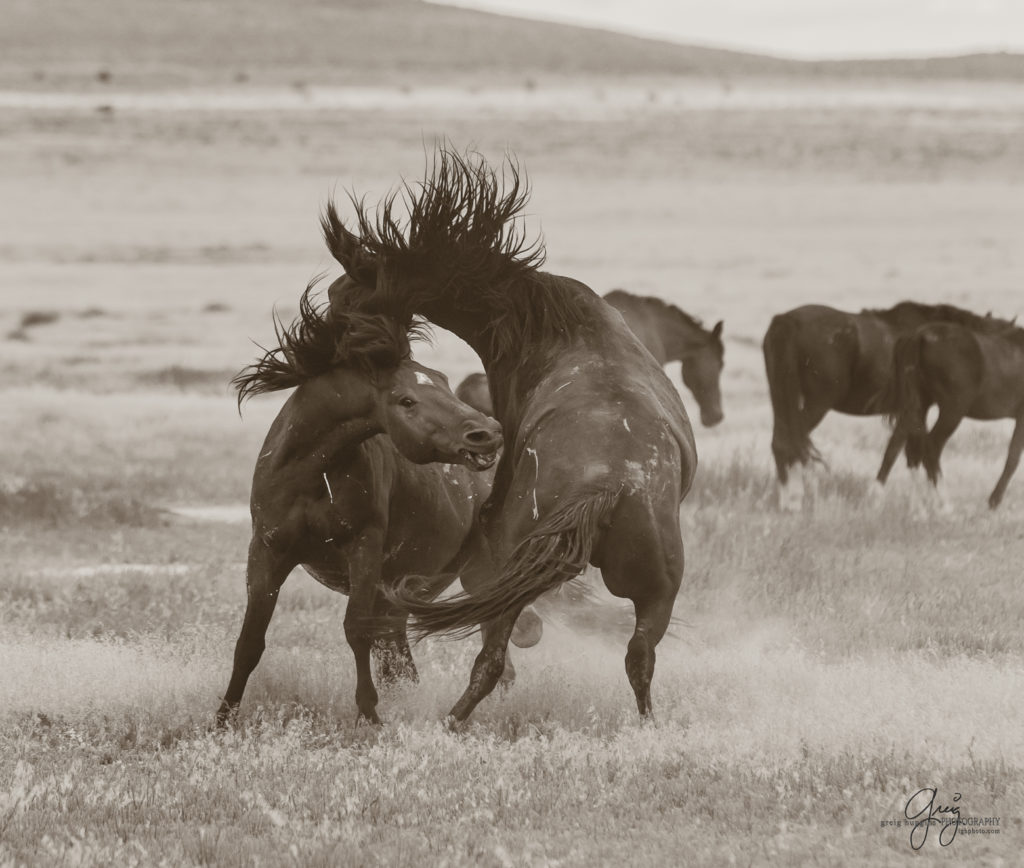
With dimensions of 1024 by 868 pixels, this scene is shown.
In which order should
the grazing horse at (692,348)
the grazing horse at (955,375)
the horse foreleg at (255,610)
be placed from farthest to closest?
1. the grazing horse at (692,348)
2. the grazing horse at (955,375)
3. the horse foreleg at (255,610)

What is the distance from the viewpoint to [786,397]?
14375 mm

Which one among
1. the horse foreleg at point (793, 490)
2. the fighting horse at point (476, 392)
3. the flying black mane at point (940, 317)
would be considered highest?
the flying black mane at point (940, 317)

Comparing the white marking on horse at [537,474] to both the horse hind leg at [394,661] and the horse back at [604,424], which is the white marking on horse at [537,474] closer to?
the horse back at [604,424]

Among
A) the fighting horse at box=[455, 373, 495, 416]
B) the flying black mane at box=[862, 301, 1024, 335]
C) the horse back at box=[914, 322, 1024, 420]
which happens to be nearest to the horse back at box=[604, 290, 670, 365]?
the flying black mane at box=[862, 301, 1024, 335]

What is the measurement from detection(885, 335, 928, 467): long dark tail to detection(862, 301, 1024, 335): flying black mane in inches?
17.8

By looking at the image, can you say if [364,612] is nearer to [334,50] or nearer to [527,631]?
[527,631]

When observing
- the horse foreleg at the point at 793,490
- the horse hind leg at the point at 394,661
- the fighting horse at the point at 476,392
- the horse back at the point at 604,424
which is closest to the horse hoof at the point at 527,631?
the horse hind leg at the point at 394,661

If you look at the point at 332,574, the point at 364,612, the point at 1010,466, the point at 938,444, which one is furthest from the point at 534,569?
the point at 938,444

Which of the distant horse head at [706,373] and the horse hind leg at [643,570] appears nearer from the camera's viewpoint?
the horse hind leg at [643,570]

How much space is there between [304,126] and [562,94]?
2593 centimetres

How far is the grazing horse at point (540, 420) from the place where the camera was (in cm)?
607

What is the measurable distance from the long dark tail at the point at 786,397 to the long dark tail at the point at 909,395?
806mm

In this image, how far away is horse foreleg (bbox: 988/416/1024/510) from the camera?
511 inches
